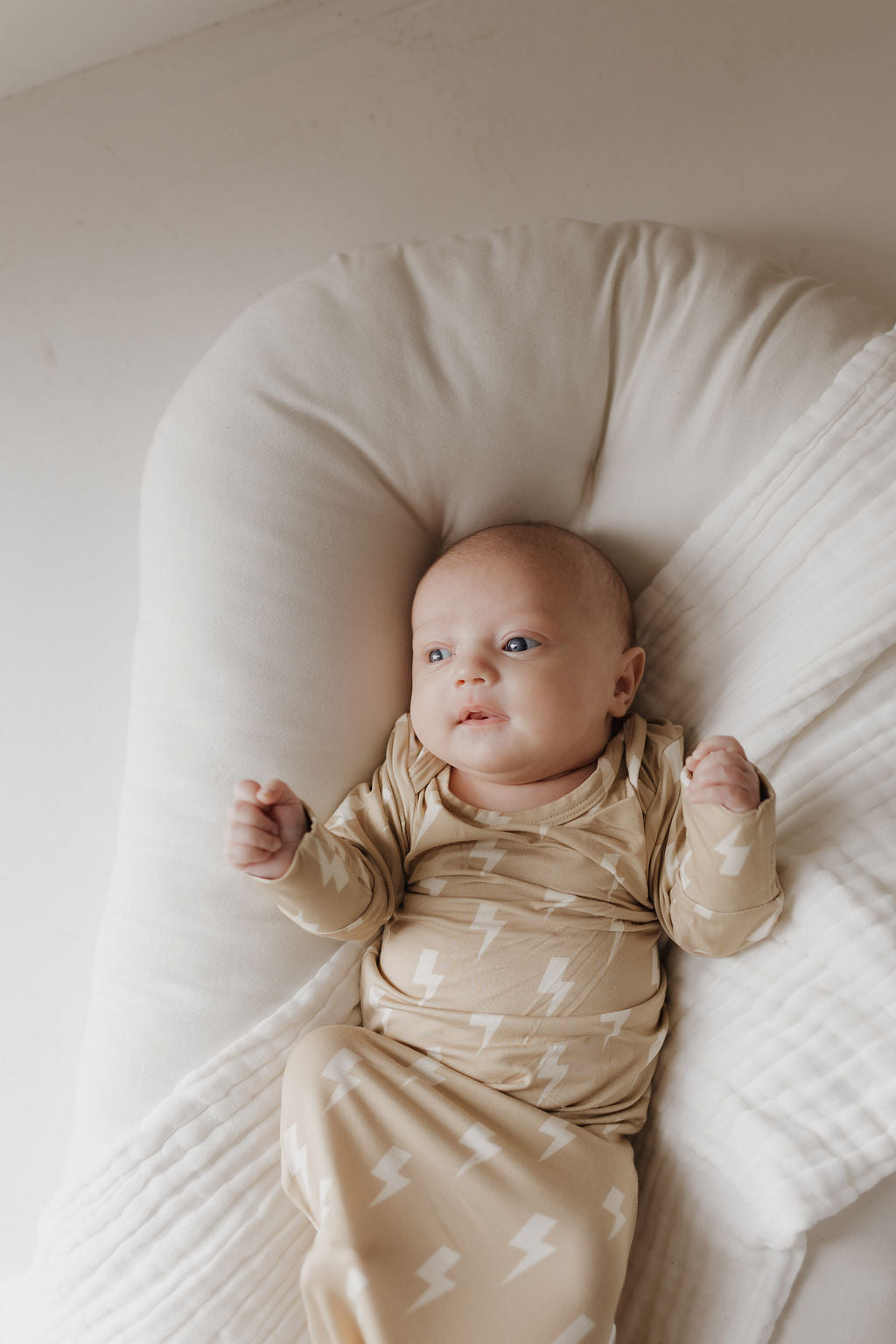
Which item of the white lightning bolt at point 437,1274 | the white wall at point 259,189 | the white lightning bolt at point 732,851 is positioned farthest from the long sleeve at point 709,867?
the white wall at point 259,189

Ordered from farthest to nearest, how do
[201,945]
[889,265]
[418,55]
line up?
[418,55], [889,265], [201,945]

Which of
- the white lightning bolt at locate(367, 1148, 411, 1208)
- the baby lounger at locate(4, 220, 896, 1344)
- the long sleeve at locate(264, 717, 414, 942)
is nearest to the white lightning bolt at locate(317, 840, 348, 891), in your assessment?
the long sleeve at locate(264, 717, 414, 942)

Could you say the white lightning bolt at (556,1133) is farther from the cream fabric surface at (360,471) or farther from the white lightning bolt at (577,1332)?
the cream fabric surface at (360,471)

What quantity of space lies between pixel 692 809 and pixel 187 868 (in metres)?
0.47

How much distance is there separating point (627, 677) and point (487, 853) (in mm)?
227

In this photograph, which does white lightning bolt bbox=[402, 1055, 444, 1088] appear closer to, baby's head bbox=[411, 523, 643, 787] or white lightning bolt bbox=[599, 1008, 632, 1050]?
white lightning bolt bbox=[599, 1008, 632, 1050]

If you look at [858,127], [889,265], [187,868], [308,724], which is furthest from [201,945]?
[858,127]

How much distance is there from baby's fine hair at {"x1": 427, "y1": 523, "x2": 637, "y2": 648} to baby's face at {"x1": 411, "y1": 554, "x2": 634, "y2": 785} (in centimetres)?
1

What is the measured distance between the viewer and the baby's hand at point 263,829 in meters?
0.93

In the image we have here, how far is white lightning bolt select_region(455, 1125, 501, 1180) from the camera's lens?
3.08 ft

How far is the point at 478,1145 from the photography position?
951mm

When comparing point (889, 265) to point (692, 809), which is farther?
point (889, 265)

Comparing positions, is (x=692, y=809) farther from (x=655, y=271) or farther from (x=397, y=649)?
(x=655, y=271)

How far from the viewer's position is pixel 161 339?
1.42 meters
